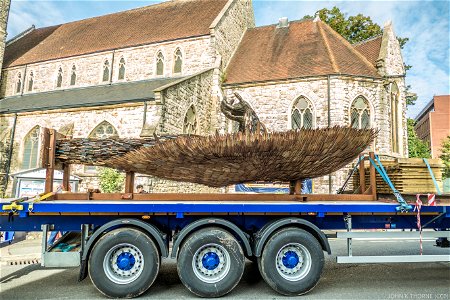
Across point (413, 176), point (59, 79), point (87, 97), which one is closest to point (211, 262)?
point (413, 176)

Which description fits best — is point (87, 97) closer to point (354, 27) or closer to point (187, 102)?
point (187, 102)

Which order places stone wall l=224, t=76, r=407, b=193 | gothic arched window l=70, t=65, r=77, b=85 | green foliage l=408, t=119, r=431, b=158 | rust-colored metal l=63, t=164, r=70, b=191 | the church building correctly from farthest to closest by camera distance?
1. green foliage l=408, t=119, r=431, b=158
2. gothic arched window l=70, t=65, r=77, b=85
3. stone wall l=224, t=76, r=407, b=193
4. the church building
5. rust-colored metal l=63, t=164, r=70, b=191

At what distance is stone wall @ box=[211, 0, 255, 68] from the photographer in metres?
19.6

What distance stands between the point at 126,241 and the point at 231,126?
557 inches

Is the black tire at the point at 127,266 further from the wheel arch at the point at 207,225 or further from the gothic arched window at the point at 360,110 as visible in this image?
the gothic arched window at the point at 360,110

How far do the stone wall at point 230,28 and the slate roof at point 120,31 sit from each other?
2.74ft

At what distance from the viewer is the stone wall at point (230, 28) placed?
19.6 metres

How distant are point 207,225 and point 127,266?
1269 millimetres

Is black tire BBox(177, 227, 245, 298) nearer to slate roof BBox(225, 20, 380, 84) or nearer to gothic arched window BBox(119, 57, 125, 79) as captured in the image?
slate roof BBox(225, 20, 380, 84)

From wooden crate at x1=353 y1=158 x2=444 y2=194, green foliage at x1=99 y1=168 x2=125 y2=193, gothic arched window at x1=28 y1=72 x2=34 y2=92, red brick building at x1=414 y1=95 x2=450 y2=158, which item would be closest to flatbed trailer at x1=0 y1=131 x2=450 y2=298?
wooden crate at x1=353 y1=158 x2=444 y2=194

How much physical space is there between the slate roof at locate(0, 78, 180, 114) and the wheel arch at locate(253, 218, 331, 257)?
1181 cm

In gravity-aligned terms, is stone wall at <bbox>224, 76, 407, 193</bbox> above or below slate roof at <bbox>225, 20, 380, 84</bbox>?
below

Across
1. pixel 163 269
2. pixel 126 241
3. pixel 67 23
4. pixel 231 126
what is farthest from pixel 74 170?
pixel 67 23

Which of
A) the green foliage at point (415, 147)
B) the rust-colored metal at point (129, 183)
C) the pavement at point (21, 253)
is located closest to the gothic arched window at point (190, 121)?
the pavement at point (21, 253)
